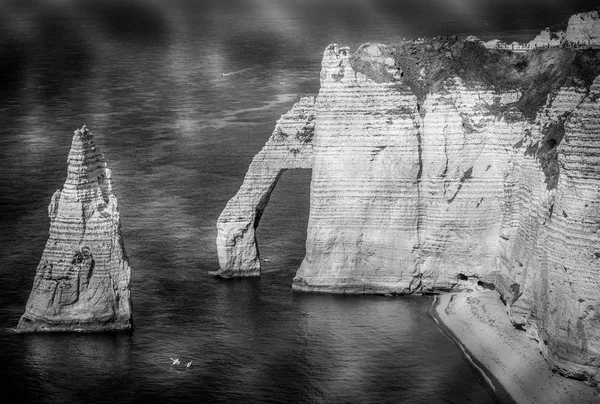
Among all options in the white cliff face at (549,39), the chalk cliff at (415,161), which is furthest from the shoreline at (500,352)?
the white cliff face at (549,39)

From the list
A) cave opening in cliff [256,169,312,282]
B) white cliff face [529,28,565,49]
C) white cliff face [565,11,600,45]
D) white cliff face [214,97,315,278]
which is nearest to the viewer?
white cliff face [214,97,315,278]

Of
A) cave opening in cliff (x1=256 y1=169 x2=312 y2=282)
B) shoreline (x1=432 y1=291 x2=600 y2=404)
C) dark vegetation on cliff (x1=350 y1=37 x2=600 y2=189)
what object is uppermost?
dark vegetation on cliff (x1=350 y1=37 x2=600 y2=189)

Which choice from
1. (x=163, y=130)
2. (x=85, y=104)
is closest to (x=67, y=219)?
(x=163, y=130)

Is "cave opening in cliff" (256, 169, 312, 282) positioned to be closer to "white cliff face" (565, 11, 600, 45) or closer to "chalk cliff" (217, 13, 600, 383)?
"chalk cliff" (217, 13, 600, 383)

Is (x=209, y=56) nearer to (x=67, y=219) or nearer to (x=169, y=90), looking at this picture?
(x=169, y=90)

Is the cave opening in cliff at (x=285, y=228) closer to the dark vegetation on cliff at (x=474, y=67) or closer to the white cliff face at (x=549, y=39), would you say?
the dark vegetation on cliff at (x=474, y=67)

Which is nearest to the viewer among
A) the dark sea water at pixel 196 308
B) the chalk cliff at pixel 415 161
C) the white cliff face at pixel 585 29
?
the dark sea water at pixel 196 308

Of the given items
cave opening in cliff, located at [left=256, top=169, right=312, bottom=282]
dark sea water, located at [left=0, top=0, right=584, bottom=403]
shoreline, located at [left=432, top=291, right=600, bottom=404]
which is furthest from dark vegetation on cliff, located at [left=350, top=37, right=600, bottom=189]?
cave opening in cliff, located at [left=256, top=169, right=312, bottom=282]
